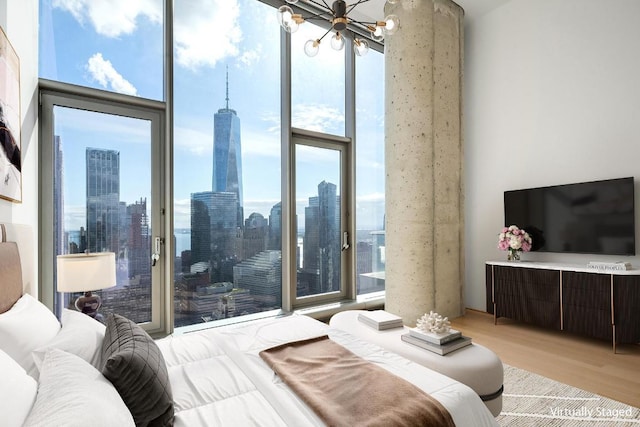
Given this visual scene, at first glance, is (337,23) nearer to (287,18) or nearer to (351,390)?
(287,18)

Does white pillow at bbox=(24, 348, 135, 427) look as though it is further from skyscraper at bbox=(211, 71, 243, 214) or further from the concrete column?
the concrete column

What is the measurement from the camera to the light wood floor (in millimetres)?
2473

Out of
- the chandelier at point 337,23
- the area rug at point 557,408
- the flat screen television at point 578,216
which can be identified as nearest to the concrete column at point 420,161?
the flat screen television at point 578,216

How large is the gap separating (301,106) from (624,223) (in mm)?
3404

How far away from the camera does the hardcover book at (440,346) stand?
188 centimetres

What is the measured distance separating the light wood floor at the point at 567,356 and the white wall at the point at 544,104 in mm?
764

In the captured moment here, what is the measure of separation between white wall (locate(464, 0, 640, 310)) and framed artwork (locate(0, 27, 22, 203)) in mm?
4519

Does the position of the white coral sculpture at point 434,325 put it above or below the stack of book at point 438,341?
above

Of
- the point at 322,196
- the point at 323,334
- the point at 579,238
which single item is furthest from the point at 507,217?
the point at 323,334

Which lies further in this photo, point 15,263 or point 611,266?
point 611,266

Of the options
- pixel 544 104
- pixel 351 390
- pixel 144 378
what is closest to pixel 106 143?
pixel 144 378

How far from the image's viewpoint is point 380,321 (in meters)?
2.29

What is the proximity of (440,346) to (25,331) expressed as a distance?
1914mm

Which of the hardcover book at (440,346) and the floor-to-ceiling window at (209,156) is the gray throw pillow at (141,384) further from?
the floor-to-ceiling window at (209,156)
